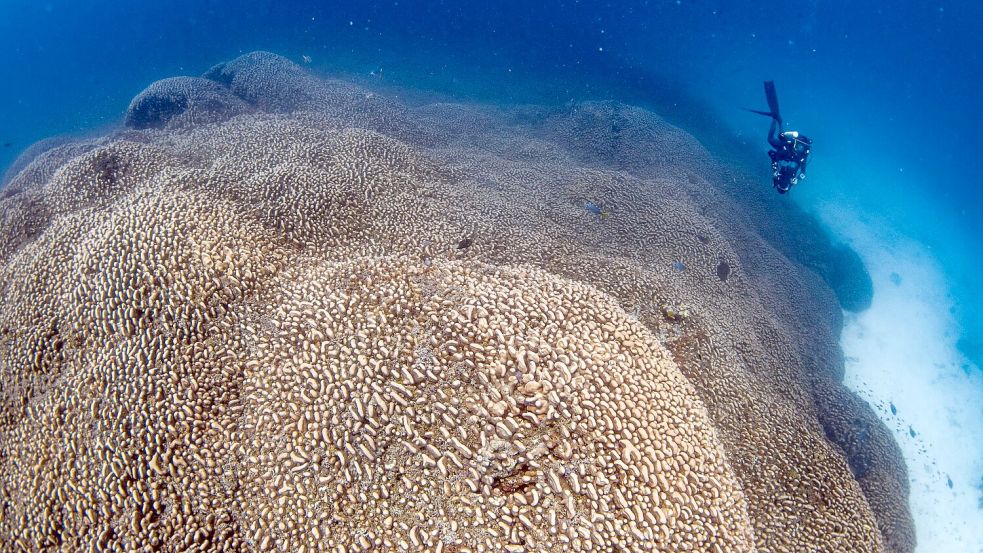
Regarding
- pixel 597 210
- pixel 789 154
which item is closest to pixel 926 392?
pixel 789 154

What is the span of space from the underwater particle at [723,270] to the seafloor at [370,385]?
3.27 ft

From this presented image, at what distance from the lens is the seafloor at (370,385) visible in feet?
10.9

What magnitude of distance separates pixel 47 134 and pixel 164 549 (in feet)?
112

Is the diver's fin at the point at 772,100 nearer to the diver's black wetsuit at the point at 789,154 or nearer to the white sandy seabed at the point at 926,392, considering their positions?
the diver's black wetsuit at the point at 789,154

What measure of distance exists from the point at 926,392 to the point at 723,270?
12826 mm

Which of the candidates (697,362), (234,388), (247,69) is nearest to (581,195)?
(697,362)

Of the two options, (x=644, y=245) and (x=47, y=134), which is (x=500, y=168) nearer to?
(x=644, y=245)

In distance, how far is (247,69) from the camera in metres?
14.1

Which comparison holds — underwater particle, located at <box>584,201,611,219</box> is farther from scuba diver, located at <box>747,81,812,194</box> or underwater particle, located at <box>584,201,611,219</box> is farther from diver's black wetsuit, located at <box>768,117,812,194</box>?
diver's black wetsuit, located at <box>768,117,812,194</box>

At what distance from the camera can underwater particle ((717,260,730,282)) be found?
29.7 feet

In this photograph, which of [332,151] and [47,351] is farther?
[332,151]

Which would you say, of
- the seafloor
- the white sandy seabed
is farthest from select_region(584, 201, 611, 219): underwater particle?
the white sandy seabed

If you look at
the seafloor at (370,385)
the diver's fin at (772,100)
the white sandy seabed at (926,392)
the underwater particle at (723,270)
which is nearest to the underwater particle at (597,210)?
the seafloor at (370,385)

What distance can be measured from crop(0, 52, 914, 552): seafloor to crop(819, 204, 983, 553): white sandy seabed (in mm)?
7322
